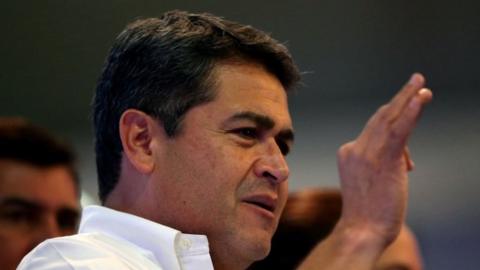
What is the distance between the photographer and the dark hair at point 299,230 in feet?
4.59

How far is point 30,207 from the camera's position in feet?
5.16

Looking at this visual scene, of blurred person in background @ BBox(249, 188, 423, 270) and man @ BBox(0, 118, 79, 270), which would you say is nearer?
blurred person in background @ BBox(249, 188, 423, 270)

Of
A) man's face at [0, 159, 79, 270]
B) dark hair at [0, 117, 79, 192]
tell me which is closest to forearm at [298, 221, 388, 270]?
man's face at [0, 159, 79, 270]

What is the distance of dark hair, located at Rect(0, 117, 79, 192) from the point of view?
1.68m

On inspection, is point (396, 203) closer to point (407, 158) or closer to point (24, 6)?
point (407, 158)

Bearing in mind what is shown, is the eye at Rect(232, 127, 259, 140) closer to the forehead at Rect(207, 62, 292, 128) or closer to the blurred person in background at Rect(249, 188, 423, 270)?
the forehead at Rect(207, 62, 292, 128)

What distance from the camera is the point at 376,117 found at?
1.06 metres

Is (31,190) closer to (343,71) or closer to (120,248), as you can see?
(120,248)

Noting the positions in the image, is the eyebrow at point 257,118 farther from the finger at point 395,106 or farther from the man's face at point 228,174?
the finger at point 395,106

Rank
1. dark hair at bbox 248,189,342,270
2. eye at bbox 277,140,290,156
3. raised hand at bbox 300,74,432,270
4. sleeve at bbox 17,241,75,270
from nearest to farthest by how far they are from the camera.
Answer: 1. sleeve at bbox 17,241,75,270
2. raised hand at bbox 300,74,432,270
3. eye at bbox 277,140,290,156
4. dark hair at bbox 248,189,342,270

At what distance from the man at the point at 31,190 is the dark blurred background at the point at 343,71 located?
1298mm

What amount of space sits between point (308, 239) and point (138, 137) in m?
0.42

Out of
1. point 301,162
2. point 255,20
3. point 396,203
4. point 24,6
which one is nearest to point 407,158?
point 396,203

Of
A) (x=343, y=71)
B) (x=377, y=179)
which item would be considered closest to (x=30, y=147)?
(x=377, y=179)
